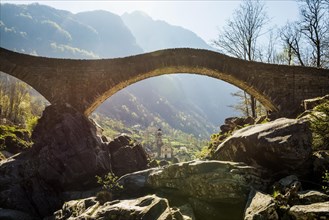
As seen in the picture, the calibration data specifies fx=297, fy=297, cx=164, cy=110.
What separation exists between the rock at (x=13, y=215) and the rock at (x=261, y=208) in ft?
23.0

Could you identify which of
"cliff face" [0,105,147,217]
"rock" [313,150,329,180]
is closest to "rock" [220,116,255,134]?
"cliff face" [0,105,147,217]

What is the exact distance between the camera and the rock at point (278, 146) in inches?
262

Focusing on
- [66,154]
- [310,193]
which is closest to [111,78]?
[66,154]

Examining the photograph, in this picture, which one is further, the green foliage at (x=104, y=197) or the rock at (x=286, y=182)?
the green foliage at (x=104, y=197)

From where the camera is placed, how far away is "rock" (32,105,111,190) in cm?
1159

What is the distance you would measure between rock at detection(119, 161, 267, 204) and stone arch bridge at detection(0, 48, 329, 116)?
8.63m

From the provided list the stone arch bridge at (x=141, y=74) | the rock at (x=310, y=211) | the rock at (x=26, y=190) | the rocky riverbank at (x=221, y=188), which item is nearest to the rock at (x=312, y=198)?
Answer: the rocky riverbank at (x=221, y=188)

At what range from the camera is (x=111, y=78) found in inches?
606

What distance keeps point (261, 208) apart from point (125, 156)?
8646 millimetres

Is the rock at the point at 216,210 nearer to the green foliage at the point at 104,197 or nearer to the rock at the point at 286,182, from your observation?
the rock at the point at 286,182

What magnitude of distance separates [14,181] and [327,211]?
1038 centimetres

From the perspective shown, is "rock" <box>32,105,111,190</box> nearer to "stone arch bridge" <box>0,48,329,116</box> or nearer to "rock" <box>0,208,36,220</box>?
"stone arch bridge" <box>0,48,329,116</box>

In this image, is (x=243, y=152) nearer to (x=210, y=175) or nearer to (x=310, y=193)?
(x=210, y=175)

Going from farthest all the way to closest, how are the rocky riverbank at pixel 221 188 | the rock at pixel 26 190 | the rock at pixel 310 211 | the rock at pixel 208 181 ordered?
the rock at pixel 26 190, the rock at pixel 208 181, the rocky riverbank at pixel 221 188, the rock at pixel 310 211
